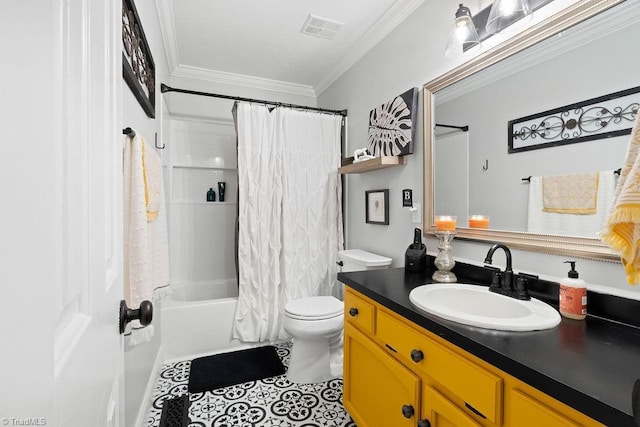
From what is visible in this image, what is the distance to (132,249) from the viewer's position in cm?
121

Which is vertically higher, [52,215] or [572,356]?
[52,215]

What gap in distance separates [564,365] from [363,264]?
57.4 inches

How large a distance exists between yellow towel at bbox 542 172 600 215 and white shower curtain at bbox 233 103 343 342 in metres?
1.67

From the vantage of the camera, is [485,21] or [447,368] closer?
[447,368]

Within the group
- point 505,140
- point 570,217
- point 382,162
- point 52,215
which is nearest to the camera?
point 52,215

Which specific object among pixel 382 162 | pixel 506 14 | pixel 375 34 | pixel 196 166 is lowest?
pixel 382 162

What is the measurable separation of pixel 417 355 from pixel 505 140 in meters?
1.06

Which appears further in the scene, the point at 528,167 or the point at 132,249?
the point at 528,167

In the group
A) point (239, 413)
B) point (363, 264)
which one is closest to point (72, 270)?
point (239, 413)

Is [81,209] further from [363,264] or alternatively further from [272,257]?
[272,257]

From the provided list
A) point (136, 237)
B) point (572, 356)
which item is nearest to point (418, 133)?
point (572, 356)

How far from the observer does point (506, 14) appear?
1280 millimetres

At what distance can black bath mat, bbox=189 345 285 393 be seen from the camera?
6.64 ft

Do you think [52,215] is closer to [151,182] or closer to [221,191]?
[151,182]
